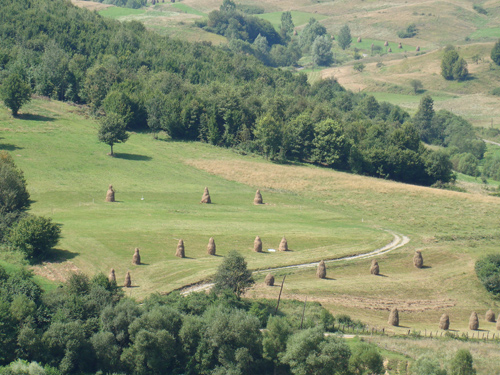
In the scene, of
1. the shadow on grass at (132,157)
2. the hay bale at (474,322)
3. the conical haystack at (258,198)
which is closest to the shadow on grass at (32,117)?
the shadow on grass at (132,157)

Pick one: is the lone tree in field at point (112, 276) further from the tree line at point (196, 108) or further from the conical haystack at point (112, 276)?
the tree line at point (196, 108)

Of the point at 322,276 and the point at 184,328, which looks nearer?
the point at 184,328

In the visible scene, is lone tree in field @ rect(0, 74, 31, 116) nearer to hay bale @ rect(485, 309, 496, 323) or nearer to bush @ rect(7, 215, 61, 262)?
bush @ rect(7, 215, 61, 262)

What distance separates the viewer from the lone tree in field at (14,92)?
131125 millimetres

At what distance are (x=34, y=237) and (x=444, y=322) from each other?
1613 inches

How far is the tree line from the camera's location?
137250 millimetres

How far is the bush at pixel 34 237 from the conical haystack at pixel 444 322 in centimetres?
3913

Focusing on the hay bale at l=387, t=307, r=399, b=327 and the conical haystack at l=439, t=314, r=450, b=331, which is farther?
the conical haystack at l=439, t=314, r=450, b=331

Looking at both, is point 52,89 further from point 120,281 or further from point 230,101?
point 120,281

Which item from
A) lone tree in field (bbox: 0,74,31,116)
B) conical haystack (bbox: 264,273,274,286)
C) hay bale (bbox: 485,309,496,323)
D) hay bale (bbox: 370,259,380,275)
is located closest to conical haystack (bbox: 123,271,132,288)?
conical haystack (bbox: 264,273,274,286)

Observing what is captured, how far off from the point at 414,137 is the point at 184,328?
100 metres

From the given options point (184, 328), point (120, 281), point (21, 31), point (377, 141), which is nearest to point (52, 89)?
point (21, 31)

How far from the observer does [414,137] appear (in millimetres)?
148375

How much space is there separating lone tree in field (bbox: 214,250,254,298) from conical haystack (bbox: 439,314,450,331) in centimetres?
1888
